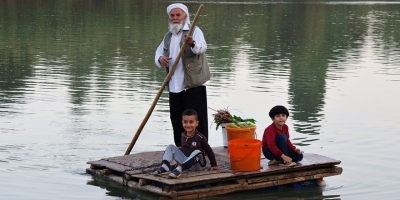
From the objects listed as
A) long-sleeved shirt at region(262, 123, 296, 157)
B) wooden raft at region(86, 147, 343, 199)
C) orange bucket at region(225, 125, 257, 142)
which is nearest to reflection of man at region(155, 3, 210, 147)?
orange bucket at region(225, 125, 257, 142)

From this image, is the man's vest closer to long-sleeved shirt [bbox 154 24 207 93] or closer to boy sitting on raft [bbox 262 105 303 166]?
long-sleeved shirt [bbox 154 24 207 93]

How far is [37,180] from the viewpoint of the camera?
945 centimetres

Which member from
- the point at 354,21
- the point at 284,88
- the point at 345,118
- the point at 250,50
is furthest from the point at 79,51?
the point at 354,21

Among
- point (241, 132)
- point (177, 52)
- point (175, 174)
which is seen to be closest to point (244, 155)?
point (175, 174)

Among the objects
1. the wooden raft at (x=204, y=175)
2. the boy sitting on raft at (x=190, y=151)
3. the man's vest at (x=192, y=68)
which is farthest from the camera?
the man's vest at (x=192, y=68)

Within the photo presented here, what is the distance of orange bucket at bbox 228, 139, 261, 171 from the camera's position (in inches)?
350

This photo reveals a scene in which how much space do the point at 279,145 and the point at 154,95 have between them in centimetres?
658

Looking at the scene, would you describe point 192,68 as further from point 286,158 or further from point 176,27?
point 286,158

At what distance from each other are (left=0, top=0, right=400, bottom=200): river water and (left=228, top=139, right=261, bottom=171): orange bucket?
0.27 metres

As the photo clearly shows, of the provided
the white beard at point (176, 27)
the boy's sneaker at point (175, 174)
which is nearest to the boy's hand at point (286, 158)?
the boy's sneaker at point (175, 174)

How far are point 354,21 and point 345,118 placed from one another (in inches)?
1110

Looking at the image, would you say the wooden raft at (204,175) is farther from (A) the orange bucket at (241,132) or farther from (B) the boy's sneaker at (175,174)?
(A) the orange bucket at (241,132)

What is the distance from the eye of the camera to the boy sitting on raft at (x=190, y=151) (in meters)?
8.85

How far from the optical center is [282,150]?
9.19 meters
